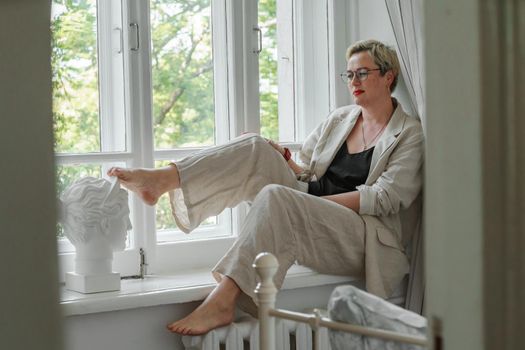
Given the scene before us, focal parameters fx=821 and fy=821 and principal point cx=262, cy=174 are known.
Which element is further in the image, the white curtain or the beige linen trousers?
the white curtain

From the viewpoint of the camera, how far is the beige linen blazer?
121 inches

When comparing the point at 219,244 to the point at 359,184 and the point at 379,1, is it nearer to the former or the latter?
the point at 359,184

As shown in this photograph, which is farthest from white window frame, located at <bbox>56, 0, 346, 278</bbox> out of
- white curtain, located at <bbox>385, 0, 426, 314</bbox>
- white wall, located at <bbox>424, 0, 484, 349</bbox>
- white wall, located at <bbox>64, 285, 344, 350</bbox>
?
white wall, located at <bbox>424, 0, 484, 349</bbox>

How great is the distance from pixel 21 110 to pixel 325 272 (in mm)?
2842

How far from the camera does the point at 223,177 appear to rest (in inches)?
121

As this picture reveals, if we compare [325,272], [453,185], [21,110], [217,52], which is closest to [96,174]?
[217,52]

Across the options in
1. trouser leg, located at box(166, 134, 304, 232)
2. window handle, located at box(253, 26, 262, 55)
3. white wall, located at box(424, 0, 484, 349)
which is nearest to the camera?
white wall, located at box(424, 0, 484, 349)

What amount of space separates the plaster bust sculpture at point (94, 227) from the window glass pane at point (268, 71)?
0.95 meters

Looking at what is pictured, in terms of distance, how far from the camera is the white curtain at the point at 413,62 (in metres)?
3.24

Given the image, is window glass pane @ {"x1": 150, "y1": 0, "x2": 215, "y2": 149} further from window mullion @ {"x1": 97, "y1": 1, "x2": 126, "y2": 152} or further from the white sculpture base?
the white sculpture base

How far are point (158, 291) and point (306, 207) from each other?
2.02 ft

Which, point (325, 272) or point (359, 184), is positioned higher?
point (359, 184)

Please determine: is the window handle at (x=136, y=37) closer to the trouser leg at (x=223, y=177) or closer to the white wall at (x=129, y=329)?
the trouser leg at (x=223, y=177)

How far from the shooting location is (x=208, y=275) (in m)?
3.11
